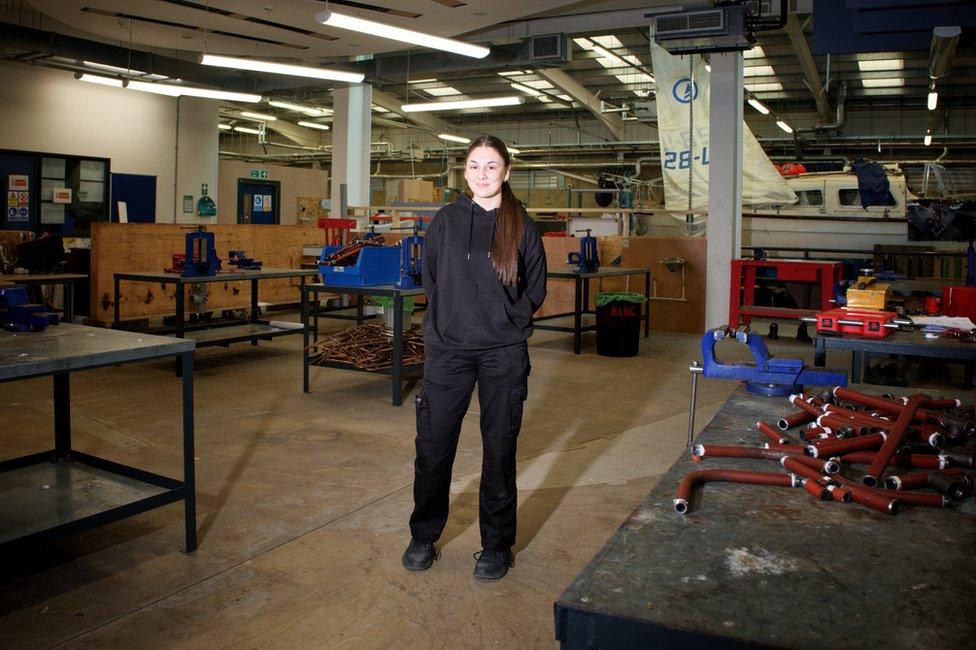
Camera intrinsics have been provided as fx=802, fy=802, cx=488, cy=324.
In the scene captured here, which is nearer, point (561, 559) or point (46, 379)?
point (561, 559)

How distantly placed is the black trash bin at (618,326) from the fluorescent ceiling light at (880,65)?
8.82 m

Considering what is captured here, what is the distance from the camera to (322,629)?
8.49 feet

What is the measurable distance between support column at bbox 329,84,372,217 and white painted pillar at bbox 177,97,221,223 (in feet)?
9.73

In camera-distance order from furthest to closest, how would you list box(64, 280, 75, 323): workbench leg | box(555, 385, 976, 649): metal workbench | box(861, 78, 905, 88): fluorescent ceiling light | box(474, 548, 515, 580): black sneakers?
box(861, 78, 905, 88): fluorescent ceiling light
box(64, 280, 75, 323): workbench leg
box(474, 548, 515, 580): black sneakers
box(555, 385, 976, 649): metal workbench

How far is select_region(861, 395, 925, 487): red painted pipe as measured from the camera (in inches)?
72.7

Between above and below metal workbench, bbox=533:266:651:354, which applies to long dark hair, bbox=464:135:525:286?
above

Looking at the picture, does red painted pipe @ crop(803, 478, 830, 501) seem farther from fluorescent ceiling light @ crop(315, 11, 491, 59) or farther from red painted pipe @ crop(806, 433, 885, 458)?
fluorescent ceiling light @ crop(315, 11, 491, 59)

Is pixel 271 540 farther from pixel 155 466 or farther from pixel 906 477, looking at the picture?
pixel 906 477

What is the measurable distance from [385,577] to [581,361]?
5.20m

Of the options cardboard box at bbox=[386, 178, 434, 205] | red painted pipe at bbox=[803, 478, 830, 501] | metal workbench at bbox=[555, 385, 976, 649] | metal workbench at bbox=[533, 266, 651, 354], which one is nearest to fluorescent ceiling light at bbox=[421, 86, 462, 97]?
cardboard box at bbox=[386, 178, 434, 205]

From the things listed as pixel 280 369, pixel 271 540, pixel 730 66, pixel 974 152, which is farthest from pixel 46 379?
pixel 974 152

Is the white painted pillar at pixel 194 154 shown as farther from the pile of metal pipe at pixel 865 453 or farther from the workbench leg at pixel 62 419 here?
the pile of metal pipe at pixel 865 453

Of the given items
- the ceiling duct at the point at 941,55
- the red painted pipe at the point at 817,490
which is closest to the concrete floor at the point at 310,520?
the red painted pipe at the point at 817,490

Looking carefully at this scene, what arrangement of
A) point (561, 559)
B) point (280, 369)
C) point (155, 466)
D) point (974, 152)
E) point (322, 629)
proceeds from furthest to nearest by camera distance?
point (974, 152) < point (280, 369) < point (155, 466) < point (561, 559) < point (322, 629)
